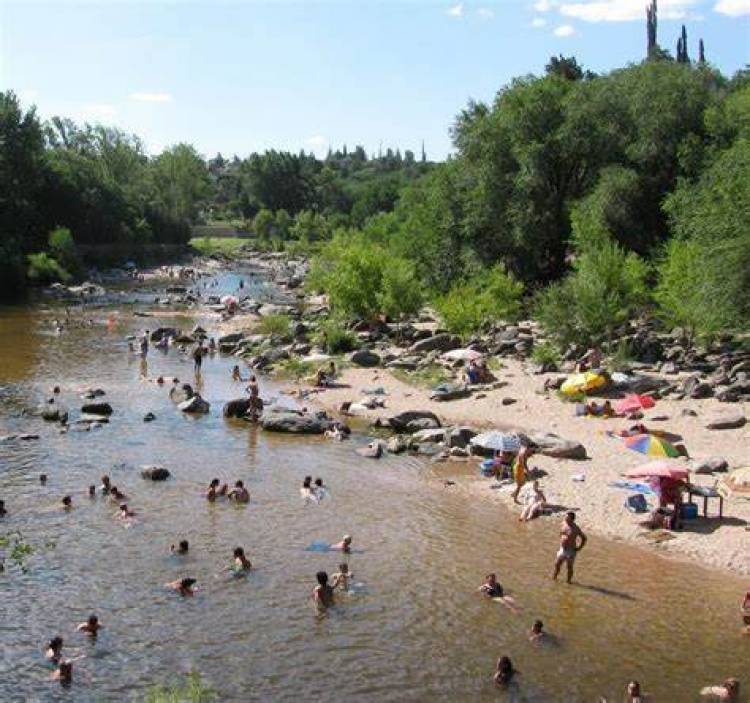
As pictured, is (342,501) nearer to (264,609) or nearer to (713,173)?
(264,609)

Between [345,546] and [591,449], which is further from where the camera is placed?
[591,449]

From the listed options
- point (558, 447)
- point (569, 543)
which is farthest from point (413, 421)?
point (569, 543)

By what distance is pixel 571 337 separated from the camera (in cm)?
4622

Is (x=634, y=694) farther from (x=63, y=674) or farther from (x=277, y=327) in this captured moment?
(x=277, y=327)

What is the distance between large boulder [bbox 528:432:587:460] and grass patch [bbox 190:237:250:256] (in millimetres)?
120949

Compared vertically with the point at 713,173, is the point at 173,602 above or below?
below

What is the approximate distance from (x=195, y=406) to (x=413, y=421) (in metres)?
10.5

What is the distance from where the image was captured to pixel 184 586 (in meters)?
21.4

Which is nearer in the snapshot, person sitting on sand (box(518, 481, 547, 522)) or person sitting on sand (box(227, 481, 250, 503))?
person sitting on sand (box(518, 481, 547, 522))

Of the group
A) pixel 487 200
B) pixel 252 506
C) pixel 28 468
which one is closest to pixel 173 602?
pixel 252 506

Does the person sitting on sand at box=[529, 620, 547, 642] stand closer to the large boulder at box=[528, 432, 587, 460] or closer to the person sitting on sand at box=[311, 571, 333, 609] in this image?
the person sitting on sand at box=[311, 571, 333, 609]

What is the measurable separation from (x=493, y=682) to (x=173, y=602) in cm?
779

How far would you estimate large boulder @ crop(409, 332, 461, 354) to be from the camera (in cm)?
5272

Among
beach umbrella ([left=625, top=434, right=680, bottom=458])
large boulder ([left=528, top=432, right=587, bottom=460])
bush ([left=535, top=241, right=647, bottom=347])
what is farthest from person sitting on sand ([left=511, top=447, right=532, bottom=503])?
bush ([left=535, top=241, right=647, bottom=347])
